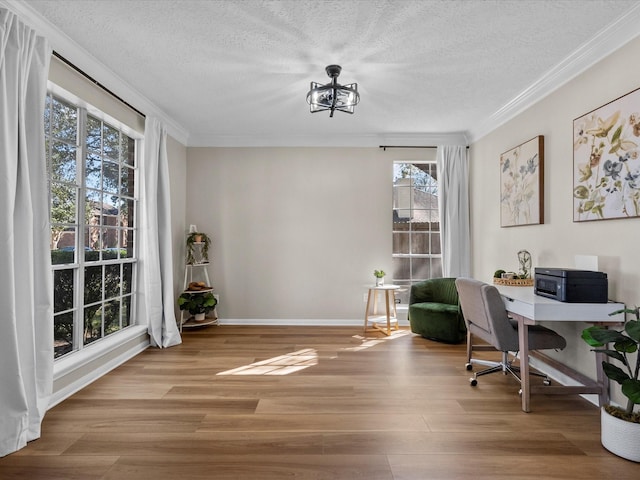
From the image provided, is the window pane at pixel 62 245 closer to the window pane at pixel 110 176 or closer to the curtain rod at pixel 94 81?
the window pane at pixel 110 176

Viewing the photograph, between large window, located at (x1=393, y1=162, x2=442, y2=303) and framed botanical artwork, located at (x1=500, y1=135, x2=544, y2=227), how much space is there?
4.08 ft

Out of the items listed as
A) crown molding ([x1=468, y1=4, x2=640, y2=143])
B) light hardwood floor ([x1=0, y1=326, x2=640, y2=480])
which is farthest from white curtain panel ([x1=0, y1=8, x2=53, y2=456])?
crown molding ([x1=468, y1=4, x2=640, y2=143])

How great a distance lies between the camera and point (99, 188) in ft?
11.1

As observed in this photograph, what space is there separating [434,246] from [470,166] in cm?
126

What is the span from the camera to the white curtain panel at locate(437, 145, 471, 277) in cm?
497

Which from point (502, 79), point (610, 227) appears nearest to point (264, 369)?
point (610, 227)

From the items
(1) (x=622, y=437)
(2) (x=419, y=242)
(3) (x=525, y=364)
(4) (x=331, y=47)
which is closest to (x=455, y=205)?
(2) (x=419, y=242)

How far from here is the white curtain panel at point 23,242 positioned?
208cm

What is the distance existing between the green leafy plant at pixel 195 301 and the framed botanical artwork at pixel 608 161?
4170 millimetres

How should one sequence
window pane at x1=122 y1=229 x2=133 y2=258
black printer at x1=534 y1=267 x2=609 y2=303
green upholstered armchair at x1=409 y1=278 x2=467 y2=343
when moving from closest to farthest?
black printer at x1=534 y1=267 x2=609 y2=303, window pane at x1=122 y1=229 x2=133 y2=258, green upholstered armchair at x1=409 y1=278 x2=467 y2=343

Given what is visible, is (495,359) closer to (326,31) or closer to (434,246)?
(434,246)

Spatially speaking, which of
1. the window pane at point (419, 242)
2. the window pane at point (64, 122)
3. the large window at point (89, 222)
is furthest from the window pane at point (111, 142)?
the window pane at point (419, 242)

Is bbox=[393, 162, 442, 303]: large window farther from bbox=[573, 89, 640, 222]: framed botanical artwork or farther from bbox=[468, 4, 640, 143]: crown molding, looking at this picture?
bbox=[573, 89, 640, 222]: framed botanical artwork

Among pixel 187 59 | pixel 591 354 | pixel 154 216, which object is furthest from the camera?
pixel 154 216
